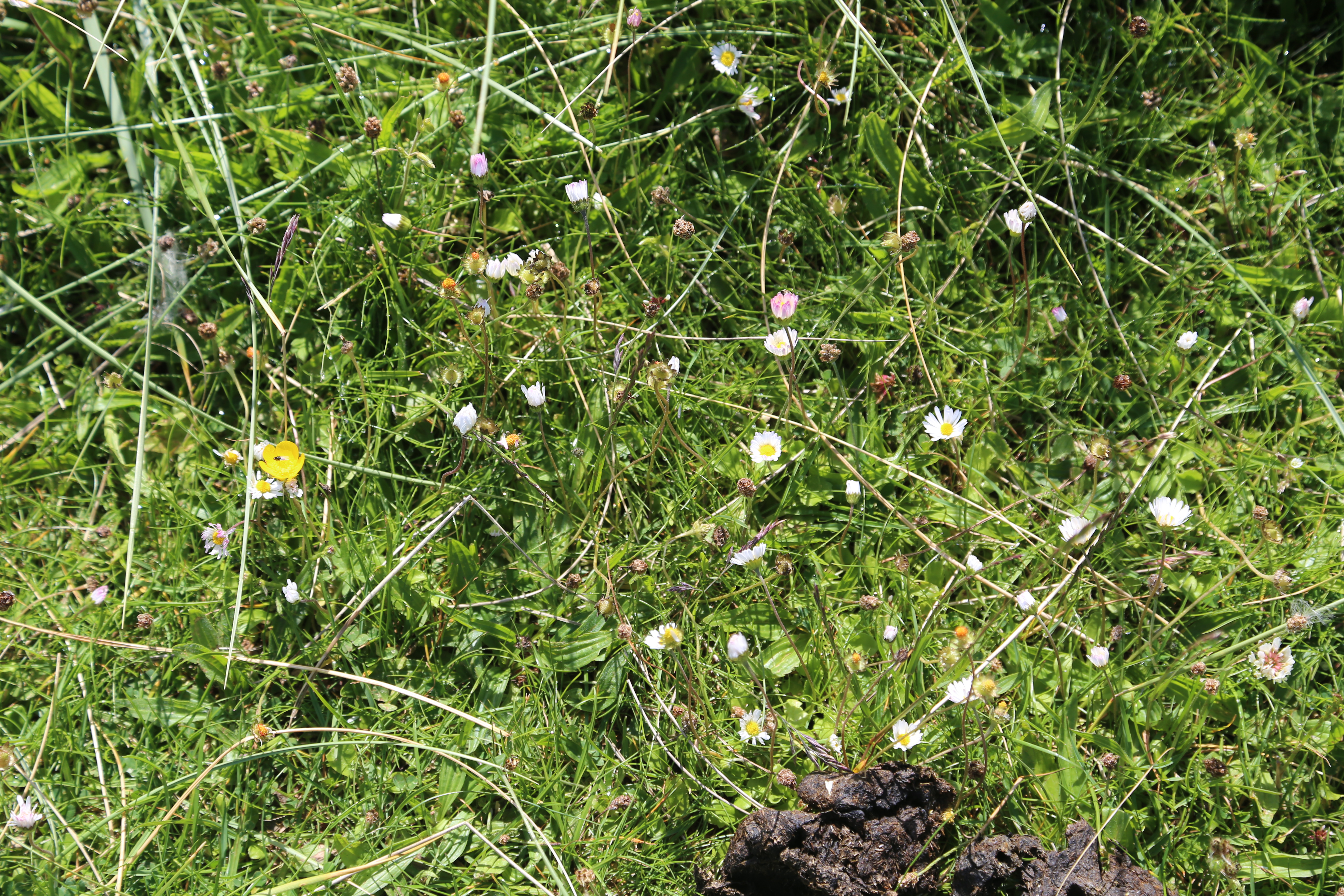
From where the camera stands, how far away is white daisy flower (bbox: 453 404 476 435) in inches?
84.7

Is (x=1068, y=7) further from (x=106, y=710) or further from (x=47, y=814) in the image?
(x=47, y=814)

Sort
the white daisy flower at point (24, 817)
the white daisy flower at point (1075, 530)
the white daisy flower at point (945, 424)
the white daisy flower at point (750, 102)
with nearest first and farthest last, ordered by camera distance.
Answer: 1. the white daisy flower at point (24, 817)
2. the white daisy flower at point (1075, 530)
3. the white daisy flower at point (945, 424)
4. the white daisy flower at point (750, 102)

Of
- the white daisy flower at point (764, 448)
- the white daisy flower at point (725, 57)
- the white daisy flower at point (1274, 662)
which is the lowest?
the white daisy flower at point (1274, 662)

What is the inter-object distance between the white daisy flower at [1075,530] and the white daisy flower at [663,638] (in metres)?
0.92

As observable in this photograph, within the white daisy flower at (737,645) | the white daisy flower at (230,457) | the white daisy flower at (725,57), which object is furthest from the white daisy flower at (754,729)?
the white daisy flower at (725,57)

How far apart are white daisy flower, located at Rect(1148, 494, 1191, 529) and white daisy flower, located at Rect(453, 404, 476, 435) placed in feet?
5.24

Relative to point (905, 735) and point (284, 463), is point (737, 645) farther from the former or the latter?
point (284, 463)

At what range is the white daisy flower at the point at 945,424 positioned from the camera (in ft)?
7.64

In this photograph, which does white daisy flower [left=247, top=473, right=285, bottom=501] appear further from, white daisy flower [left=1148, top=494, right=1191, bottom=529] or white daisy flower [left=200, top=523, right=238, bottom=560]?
white daisy flower [left=1148, top=494, right=1191, bottom=529]

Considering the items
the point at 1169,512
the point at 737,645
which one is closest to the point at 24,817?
the point at 737,645

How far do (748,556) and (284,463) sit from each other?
111cm

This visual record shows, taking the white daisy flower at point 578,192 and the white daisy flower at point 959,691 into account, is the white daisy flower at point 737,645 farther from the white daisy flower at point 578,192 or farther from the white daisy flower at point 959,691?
the white daisy flower at point 578,192

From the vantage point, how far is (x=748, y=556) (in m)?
2.12

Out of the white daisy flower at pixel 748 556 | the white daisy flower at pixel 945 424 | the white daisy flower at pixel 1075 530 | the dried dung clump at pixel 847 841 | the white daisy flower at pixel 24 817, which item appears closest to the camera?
the dried dung clump at pixel 847 841
